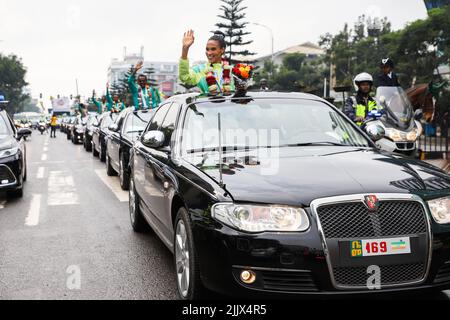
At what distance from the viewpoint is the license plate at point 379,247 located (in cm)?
326

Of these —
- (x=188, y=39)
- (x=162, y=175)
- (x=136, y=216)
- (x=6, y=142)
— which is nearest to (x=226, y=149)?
(x=162, y=175)

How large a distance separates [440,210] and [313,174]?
2.70 feet

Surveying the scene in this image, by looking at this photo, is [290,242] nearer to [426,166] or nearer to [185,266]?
[185,266]

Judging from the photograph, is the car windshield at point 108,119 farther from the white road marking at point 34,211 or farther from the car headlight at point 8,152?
the car headlight at point 8,152

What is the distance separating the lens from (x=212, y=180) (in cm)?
373

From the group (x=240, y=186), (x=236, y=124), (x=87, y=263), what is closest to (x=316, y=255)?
(x=240, y=186)

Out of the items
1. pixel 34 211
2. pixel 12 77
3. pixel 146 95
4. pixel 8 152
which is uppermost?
pixel 12 77

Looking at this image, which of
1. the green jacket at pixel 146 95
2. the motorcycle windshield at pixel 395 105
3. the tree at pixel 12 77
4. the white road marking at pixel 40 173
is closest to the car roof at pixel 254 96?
the motorcycle windshield at pixel 395 105

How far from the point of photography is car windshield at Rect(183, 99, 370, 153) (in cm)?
462

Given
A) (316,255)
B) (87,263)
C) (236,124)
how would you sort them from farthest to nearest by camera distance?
(87,263)
(236,124)
(316,255)

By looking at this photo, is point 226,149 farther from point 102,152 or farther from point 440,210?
point 102,152

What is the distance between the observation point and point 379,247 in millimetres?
3275

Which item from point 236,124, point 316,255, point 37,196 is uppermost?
point 236,124
